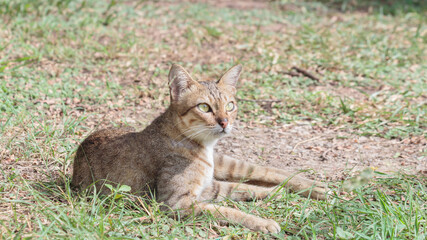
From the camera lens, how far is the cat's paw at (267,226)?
331cm

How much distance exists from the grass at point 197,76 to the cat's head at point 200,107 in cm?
64

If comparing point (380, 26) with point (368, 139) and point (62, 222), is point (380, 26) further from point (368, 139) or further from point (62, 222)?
point (62, 222)

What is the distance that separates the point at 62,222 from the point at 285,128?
10.3ft

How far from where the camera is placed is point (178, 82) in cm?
385

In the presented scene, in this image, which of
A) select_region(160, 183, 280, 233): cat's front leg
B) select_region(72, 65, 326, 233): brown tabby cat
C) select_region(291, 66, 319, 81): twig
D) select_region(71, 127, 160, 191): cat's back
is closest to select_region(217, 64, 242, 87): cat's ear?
select_region(72, 65, 326, 233): brown tabby cat

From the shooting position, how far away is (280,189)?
3.93 meters

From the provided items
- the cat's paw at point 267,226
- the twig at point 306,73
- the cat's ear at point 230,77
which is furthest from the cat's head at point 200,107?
the twig at point 306,73

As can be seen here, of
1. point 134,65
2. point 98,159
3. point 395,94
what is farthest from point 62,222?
point 395,94

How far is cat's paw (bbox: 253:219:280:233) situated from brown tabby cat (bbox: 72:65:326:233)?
0.66 feet

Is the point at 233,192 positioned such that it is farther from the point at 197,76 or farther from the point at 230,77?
the point at 197,76

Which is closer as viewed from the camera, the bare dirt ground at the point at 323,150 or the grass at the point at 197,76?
the grass at the point at 197,76

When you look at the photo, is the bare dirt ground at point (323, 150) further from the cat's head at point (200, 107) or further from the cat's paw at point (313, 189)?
the cat's head at point (200, 107)

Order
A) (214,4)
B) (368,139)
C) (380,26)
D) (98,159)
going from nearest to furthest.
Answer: (98,159) < (368,139) < (380,26) < (214,4)

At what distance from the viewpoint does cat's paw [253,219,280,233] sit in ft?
10.8
